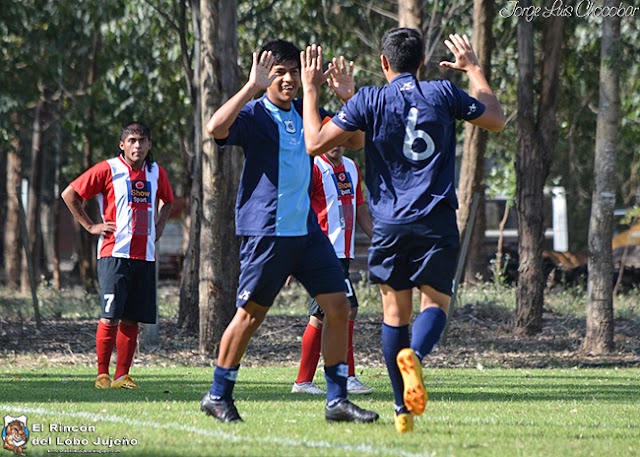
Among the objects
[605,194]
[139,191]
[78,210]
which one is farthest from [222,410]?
[605,194]

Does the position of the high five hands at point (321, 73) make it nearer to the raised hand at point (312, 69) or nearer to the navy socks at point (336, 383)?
the raised hand at point (312, 69)

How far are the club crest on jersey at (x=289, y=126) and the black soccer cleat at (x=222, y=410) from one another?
1.59 meters

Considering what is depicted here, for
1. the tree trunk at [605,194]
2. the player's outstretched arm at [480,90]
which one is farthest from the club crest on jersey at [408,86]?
the tree trunk at [605,194]

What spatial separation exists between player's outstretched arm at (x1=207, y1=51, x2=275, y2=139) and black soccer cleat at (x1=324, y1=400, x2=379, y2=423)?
1.65 m

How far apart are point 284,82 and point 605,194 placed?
7710mm

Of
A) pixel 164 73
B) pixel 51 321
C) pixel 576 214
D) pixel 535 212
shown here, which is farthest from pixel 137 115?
pixel 576 214

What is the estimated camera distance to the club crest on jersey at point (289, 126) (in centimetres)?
732

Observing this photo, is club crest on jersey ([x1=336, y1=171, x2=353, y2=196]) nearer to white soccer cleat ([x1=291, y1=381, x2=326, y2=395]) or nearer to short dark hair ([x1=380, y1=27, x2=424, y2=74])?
white soccer cleat ([x1=291, y1=381, x2=326, y2=395])

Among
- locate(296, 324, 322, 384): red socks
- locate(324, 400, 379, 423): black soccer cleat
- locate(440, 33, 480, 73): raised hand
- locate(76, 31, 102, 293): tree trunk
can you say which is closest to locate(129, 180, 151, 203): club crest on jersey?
locate(296, 324, 322, 384): red socks

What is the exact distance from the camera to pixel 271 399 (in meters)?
9.02

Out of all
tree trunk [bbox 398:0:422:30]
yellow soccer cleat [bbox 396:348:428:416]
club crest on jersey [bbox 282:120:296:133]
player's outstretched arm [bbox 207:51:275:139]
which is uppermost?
tree trunk [bbox 398:0:422:30]

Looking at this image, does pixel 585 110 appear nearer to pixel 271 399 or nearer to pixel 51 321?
pixel 51 321

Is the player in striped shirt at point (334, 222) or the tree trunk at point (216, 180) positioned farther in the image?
the tree trunk at point (216, 180)

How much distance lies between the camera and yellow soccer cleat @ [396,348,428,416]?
6.34 metres
